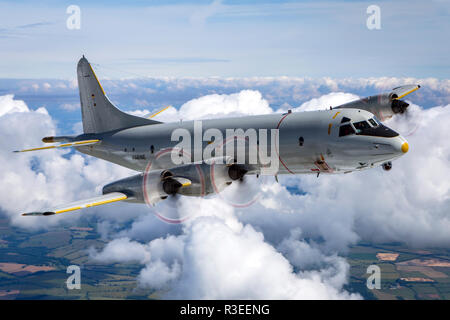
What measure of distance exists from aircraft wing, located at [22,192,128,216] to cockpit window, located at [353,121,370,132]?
48.6ft

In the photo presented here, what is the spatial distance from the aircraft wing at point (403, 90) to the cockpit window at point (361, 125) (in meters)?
9.86

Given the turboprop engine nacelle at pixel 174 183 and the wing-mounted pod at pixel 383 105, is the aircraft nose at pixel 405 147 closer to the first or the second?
the wing-mounted pod at pixel 383 105

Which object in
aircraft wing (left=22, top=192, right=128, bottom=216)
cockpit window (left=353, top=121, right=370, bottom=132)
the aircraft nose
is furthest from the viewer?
cockpit window (left=353, top=121, right=370, bottom=132)

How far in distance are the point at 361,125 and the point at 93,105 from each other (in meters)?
26.4

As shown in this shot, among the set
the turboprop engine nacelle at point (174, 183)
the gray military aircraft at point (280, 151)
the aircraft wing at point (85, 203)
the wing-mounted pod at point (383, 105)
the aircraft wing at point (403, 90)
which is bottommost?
the aircraft wing at point (85, 203)

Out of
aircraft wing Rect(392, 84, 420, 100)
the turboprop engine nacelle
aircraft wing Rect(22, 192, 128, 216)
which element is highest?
aircraft wing Rect(392, 84, 420, 100)

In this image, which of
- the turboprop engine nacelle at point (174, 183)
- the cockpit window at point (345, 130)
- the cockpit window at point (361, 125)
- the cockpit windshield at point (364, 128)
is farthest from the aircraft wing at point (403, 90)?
the turboprop engine nacelle at point (174, 183)

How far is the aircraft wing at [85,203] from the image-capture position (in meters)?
21.0

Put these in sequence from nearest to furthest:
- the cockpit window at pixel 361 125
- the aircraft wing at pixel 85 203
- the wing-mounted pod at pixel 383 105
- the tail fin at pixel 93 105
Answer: the aircraft wing at pixel 85 203
the cockpit window at pixel 361 125
the wing-mounted pod at pixel 383 105
the tail fin at pixel 93 105

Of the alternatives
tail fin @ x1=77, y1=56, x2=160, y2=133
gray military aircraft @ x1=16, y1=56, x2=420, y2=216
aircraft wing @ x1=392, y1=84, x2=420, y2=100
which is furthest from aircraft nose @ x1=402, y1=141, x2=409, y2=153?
tail fin @ x1=77, y1=56, x2=160, y2=133

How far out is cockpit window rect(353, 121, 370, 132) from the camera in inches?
1003

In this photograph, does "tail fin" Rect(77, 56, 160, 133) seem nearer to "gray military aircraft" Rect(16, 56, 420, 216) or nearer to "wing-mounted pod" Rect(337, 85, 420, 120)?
"gray military aircraft" Rect(16, 56, 420, 216)
